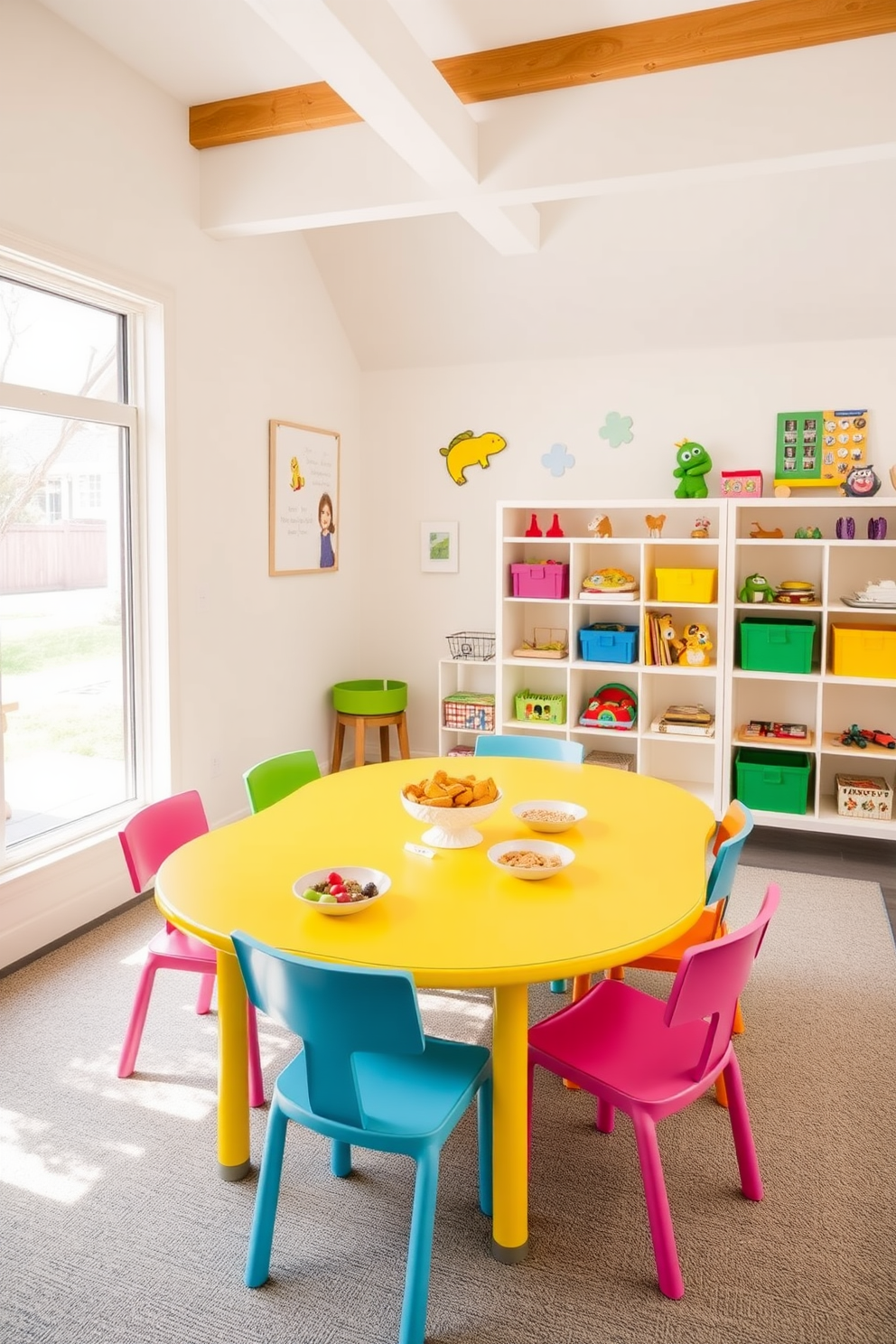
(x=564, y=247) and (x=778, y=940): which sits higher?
(x=564, y=247)

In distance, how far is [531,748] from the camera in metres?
3.22

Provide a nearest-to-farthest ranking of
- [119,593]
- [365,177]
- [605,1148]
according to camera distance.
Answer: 1. [605,1148]
2. [365,177]
3. [119,593]

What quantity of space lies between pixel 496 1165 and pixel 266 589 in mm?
3089

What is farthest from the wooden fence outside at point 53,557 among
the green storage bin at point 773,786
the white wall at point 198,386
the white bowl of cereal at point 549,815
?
the green storage bin at point 773,786

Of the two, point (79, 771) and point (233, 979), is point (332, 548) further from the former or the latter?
point (233, 979)

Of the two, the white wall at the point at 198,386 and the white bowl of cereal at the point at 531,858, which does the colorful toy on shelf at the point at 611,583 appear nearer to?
the white wall at the point at 198,386

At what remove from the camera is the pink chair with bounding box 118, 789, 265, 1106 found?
2301mm

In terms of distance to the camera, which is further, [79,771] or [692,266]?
[692,266]

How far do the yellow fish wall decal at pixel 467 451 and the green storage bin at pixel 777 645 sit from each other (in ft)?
5.30

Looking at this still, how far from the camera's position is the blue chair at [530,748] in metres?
3.16

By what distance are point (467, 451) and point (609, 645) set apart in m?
1.36

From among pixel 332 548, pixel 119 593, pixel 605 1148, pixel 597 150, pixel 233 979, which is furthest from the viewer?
pixel 332 548

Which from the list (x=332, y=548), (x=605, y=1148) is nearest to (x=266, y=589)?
(x=332, y=548)

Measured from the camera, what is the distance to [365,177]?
3.40 meters
